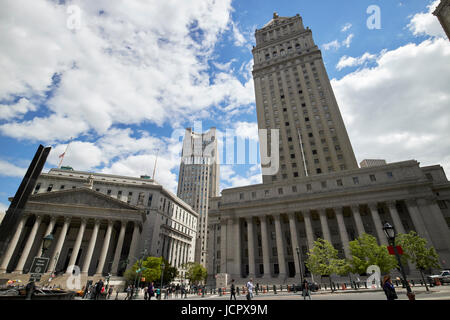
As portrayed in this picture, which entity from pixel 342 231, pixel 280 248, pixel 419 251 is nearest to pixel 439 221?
pixel 419 251

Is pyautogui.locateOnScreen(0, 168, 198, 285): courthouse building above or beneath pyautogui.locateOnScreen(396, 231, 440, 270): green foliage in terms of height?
above

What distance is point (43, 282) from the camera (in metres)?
39.5

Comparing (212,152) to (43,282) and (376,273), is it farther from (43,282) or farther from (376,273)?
(376,273)

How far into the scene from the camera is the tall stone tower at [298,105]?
62.2 meters

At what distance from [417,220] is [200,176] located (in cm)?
9791

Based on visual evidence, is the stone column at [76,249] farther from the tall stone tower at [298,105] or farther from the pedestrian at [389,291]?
the pedestrian at [389,291]

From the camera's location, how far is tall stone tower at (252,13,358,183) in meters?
62.2

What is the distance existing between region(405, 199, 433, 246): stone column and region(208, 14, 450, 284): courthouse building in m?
0.14

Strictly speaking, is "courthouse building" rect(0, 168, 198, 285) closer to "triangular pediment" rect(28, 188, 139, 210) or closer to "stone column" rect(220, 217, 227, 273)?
"triangular pediment" rect(28, 188, 139, 210)

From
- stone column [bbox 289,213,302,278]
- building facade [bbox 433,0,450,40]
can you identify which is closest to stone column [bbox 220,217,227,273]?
stone column [bbox 289,213,302,278]

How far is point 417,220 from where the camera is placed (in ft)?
133

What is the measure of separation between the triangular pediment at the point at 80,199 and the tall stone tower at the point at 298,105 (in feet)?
137
